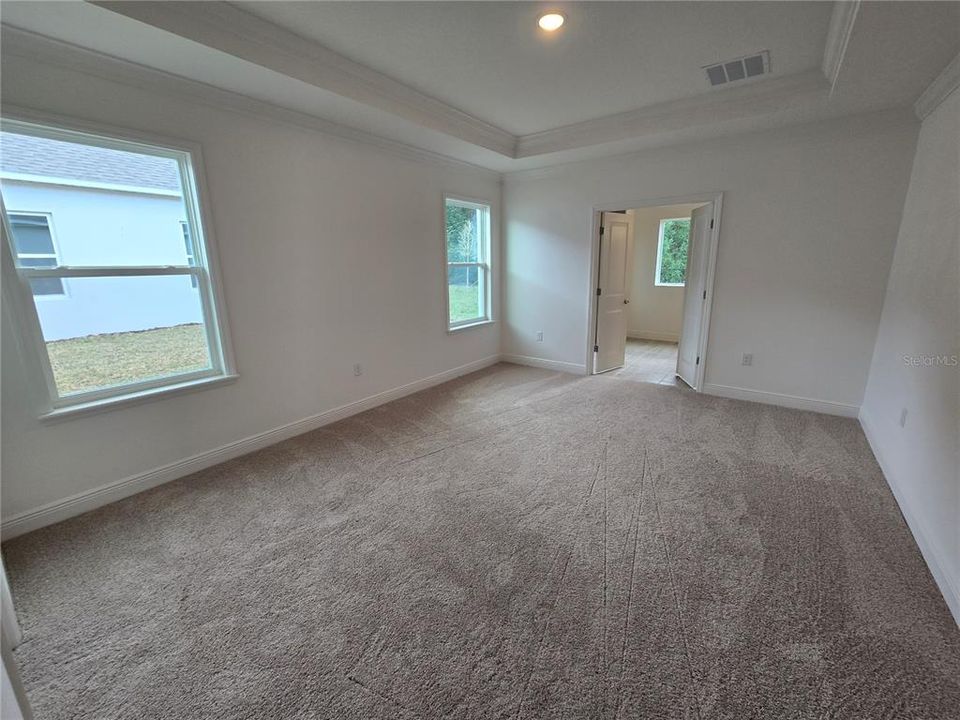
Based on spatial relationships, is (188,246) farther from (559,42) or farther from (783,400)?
(783,400)

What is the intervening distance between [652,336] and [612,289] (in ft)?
8.26

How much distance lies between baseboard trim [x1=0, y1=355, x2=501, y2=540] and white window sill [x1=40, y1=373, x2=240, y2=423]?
0.47 metres

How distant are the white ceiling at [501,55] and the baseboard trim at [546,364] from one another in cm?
257

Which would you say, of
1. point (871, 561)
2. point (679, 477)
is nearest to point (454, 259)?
point (679, 477)

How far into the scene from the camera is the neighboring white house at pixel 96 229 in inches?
81.2

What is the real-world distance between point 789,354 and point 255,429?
4677mm

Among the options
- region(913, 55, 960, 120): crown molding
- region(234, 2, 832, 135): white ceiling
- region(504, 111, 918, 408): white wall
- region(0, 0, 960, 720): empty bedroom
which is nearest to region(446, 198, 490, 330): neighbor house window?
region(0, 0, 960, 720): empty bedroom

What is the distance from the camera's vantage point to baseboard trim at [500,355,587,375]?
5.04 m

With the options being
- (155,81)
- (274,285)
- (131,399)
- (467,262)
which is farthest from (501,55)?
(131,399)

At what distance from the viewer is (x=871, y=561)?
1.89 metres

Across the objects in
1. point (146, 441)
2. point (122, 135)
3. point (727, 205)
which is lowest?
point (146, 441)

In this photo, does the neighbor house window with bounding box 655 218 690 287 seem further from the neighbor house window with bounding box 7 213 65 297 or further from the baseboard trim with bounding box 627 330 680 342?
the neighbor house window with bounding box 7 213 65 297

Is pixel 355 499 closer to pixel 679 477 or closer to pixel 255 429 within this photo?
pixel 255 429

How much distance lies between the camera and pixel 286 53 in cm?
236
